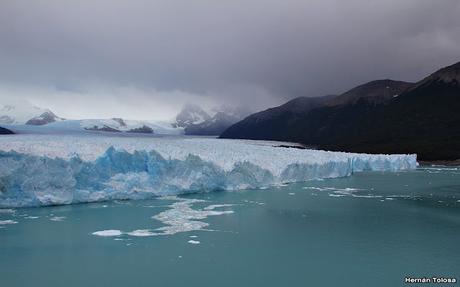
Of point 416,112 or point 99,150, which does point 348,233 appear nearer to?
point 99,150

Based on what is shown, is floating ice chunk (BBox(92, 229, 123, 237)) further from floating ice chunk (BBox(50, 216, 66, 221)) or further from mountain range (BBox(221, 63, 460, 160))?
mountain range (BBox(221, 63, 460, 160))

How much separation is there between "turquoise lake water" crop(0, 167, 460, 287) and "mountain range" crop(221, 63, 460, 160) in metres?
43.3

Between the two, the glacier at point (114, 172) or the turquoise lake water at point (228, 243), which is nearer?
the turquoise lake water at point (228, 243)

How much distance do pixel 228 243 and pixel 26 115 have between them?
523 ft

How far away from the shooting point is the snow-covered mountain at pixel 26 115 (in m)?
128

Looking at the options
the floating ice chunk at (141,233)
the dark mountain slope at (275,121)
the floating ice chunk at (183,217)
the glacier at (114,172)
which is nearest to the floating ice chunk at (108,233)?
the floating ice chunk at (141,233)

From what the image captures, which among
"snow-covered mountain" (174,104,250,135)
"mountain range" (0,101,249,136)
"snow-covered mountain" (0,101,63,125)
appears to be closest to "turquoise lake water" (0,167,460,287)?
"mountain range" (0,101,249,136)

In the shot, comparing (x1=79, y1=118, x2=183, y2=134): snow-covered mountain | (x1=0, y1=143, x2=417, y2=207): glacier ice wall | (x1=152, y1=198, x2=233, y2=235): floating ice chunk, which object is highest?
(x1=79, y1=118, x2=183, y2=134): snow-covered mountain

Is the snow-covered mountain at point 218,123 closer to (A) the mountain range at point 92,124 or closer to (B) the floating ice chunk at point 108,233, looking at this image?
(A) the mountain range at point 92,124

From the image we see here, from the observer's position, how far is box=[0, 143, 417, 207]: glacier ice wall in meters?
12.2

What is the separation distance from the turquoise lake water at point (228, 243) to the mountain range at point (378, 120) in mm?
43297

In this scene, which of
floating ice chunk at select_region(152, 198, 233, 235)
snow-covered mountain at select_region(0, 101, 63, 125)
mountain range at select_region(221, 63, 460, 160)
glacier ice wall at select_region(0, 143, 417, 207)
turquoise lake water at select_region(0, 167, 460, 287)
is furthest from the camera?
snow-covered mountain at select_region(0, 101, 63, 125)

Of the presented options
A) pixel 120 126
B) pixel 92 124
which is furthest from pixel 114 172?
pixel 120 126

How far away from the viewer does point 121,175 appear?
14.5m
